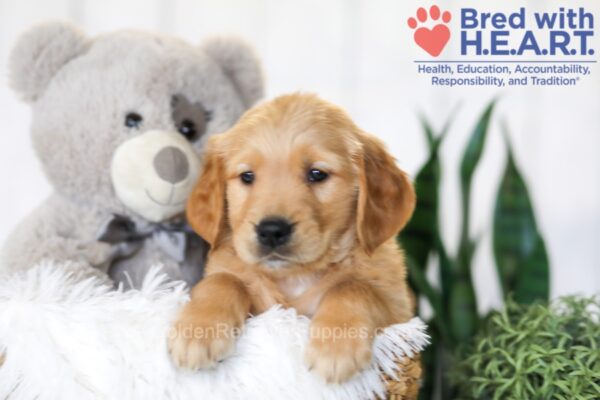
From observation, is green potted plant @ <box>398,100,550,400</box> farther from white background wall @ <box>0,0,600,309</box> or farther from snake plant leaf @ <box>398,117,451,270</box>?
white background wall @ <box>0,0,600,309</box>

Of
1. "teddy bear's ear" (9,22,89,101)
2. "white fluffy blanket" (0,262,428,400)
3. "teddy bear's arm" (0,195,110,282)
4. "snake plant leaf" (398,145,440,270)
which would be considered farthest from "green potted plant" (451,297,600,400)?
"teddy bear's ear" (9,22,89,101)

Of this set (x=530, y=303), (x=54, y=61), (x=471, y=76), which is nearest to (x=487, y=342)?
(x=530, y=303)

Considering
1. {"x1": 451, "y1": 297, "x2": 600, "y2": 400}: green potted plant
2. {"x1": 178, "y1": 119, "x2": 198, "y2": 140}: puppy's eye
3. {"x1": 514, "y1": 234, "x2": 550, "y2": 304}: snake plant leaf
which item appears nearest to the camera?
{"x1": 451, "y1": 297, "x2": 600, "y2": 400}: green potted plant

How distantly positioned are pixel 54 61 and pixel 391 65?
1.05m

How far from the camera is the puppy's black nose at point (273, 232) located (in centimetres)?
110

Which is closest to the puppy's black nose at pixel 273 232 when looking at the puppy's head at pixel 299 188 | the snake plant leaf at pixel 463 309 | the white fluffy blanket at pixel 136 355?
the puppy's head at pixel 299 188

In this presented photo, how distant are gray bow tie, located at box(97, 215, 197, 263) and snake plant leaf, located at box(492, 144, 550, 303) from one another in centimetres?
93

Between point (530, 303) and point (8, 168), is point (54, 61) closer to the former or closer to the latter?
point (8, 168)

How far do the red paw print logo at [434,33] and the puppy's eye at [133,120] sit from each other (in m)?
0.73

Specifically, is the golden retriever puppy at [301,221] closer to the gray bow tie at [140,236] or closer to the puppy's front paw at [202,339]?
the puppy's front paw at [202,339]

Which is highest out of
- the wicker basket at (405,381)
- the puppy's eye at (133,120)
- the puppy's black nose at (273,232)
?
the puppy's eye at (133,120)

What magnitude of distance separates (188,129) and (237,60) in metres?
0.23

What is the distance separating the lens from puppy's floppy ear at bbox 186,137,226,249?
124 centimetres

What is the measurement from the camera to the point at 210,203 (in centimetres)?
125
